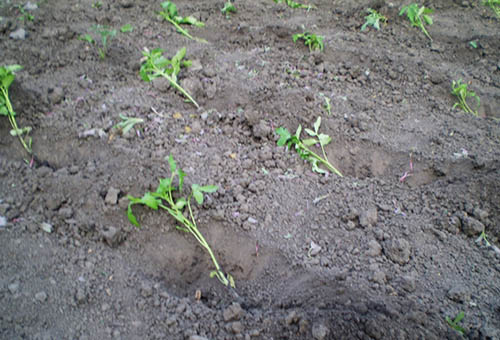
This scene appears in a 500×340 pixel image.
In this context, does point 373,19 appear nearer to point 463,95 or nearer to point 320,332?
point 463,95

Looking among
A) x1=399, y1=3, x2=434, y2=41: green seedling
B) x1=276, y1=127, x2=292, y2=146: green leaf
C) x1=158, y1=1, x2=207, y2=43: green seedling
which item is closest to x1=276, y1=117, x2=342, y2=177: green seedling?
x1=276, y1=127, x2=292, y2=146: green leaf

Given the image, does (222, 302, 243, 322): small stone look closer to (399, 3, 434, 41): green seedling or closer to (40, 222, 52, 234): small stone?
(40, 222, 52, 234): small stone

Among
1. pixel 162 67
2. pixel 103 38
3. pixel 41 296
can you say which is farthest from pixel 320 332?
pixel 103 38

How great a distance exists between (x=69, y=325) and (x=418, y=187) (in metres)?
1.97

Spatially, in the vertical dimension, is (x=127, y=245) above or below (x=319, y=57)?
below

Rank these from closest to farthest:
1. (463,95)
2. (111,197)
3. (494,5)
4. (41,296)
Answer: (41,296) < (111,197) < (463,95) < (494,5)

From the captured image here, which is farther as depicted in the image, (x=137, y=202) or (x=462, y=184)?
(x=462, y=184)

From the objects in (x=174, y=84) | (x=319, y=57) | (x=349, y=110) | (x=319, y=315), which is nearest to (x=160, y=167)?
(x=174, y=84)

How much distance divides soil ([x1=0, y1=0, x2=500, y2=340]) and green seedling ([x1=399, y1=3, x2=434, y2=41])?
6.7 inches

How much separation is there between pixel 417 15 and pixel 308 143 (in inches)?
80.8

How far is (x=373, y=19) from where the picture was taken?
380cm

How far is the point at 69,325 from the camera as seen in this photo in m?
1.69

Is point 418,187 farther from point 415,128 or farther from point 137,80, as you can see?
point 137,80

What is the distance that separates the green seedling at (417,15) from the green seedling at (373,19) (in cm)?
18
